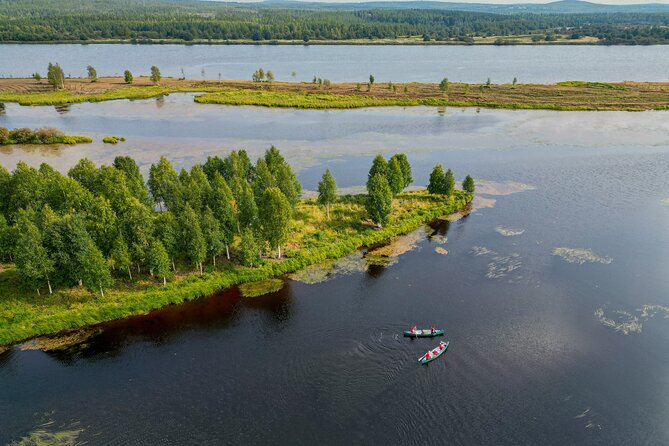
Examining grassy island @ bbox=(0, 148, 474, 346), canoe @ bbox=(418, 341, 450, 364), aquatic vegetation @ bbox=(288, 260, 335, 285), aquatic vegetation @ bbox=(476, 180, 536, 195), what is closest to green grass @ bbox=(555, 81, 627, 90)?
aquatic vegetation @ bbox=(476, 180, 536, 195)

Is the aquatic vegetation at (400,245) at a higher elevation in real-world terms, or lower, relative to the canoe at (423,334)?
higher

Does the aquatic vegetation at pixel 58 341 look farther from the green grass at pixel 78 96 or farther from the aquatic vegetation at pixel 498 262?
the green grass at pixel 78 96

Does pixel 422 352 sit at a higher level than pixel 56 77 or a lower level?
lower

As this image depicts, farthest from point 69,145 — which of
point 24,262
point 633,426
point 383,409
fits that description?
point 633,426

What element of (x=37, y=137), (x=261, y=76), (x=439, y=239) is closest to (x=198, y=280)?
(x=439, y=239)

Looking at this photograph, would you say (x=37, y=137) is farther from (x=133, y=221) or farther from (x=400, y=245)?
(x=400, y=245)

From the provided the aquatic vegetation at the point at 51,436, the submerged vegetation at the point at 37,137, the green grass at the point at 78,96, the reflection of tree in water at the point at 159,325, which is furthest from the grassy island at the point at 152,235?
the green grass at the point at 78,96
